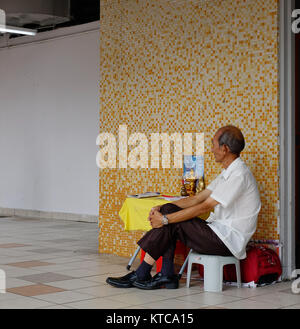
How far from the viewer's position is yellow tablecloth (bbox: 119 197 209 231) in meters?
5.29

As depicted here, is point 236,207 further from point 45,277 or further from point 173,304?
point 45,277

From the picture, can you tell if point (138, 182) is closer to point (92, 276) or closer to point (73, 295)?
point (92, 276)

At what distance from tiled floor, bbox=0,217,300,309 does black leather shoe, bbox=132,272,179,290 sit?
0.05 metres

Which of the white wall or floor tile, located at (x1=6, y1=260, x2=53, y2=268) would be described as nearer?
floor tile, located at (x1=6, y1=260, x2=53, y2=268)

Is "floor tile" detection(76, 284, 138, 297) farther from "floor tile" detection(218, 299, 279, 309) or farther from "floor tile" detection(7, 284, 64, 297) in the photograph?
"floor tile" detection(218, 299, 279, 309)

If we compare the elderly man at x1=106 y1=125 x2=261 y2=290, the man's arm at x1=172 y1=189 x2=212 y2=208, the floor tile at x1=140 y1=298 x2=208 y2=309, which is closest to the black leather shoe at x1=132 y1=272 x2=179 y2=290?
the elderly man at x1=106 y1=125 x2=261 y2=290

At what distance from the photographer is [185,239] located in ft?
15.5

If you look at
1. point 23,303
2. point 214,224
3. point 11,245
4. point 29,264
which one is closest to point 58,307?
point 23,303

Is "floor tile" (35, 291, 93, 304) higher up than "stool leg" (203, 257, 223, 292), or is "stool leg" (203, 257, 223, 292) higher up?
"stool leg" (203, 257, 223, 292)

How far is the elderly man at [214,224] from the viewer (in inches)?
182

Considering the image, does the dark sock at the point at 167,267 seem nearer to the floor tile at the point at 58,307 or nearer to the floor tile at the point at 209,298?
the floor tile at the point at 209,298

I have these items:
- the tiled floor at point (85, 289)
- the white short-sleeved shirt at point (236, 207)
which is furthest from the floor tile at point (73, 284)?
the white short-sleeved shirt at point (236, 207)

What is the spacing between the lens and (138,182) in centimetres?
645
